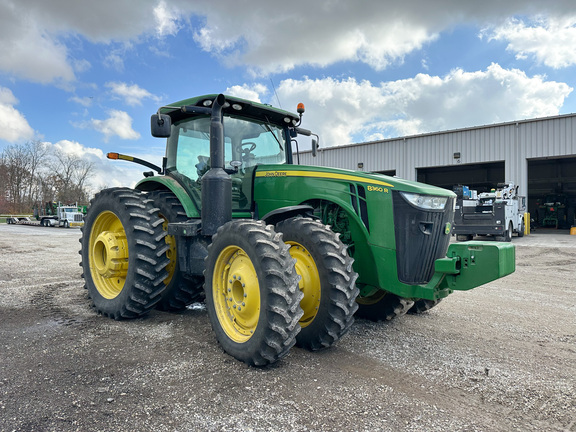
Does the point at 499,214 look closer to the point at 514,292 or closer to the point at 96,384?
the point at 514,292

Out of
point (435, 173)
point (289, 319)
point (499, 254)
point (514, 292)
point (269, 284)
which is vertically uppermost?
point (435, 173)

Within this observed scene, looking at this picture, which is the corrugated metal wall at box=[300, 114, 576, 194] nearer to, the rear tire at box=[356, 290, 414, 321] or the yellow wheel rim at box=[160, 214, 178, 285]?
the rear tire at box=[356, 290, 414, 321]

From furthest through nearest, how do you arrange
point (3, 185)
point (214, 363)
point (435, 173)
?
point (3, 185), point (435, 173), point (214, 363)


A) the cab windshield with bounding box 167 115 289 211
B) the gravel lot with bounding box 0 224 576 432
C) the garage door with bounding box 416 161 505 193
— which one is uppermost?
the garage door with bounding box 416 161 505 193

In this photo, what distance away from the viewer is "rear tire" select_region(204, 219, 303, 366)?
9.98 feet

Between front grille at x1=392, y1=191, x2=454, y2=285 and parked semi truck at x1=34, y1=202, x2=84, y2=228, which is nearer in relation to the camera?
front grille at x1=392, y1=191, x2=454, y2=285

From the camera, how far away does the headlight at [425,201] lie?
138 inches

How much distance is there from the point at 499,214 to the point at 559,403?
1397 centimetres

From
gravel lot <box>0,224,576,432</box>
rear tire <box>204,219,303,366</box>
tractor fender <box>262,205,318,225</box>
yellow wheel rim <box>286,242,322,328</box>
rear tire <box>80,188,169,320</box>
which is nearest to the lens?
gravel lot <box>0,224,576,432</box>

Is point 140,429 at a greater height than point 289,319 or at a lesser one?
lesser

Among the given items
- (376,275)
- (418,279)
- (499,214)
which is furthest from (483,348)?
(499,214)

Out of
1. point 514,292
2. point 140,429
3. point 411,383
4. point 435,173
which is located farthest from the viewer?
point 435,173

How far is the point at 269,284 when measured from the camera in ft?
10.1

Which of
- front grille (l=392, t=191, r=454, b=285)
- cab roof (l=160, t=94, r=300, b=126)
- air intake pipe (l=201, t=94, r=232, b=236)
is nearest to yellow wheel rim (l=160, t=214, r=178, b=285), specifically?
air intake pipe (l=201, t=94, r=232, b=236)
